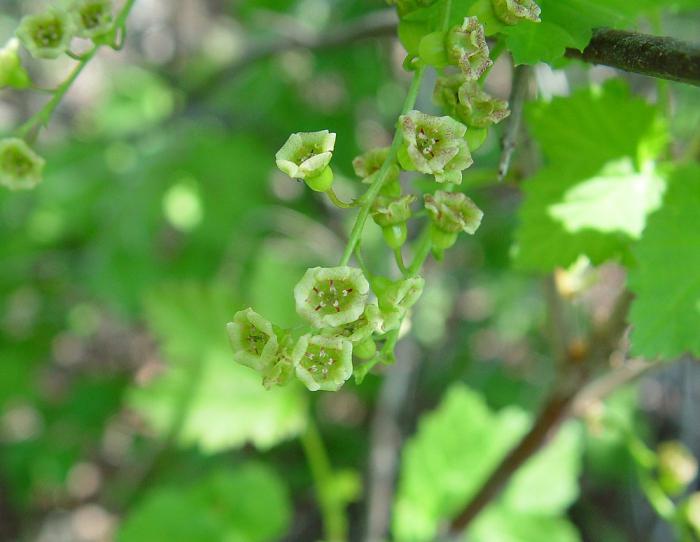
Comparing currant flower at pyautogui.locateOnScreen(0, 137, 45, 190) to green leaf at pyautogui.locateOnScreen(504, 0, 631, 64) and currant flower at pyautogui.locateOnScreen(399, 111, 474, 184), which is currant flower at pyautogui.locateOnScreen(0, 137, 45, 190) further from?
green leaf at pyautogui.locateOnScreen(504, 0, 631, 64)

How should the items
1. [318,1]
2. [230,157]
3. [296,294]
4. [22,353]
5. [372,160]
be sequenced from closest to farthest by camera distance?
1. [296,294]
2. [372,160]
3. [230,157]
4. [22,353]
5. [318,1]

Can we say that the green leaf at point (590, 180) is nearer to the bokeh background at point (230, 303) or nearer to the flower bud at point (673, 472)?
the flower bud at point (673, 472)

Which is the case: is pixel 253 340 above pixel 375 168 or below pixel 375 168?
below

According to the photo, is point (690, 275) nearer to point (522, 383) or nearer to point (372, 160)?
point (372, 160)

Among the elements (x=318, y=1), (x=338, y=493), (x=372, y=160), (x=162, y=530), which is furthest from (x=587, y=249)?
(x=318, y=1)

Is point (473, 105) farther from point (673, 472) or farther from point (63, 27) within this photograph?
point (673, 472)

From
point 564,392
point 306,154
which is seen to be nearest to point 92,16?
point 306,154

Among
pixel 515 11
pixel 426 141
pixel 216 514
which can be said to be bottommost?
pixel 216 514

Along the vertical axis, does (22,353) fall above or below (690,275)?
below
